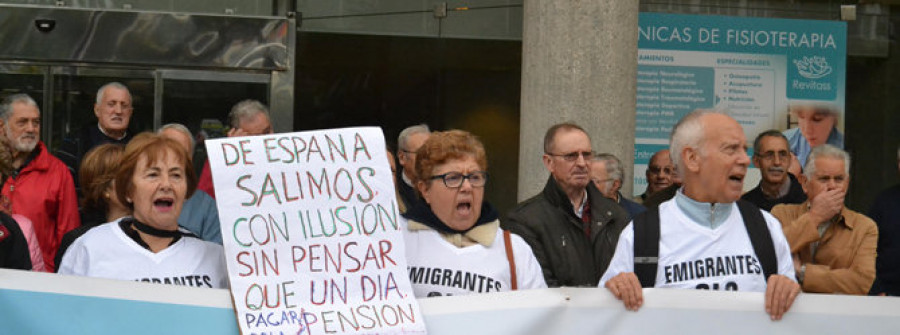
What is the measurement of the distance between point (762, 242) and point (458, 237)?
3.33 ft

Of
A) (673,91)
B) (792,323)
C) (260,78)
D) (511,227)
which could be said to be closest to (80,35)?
(260,78)

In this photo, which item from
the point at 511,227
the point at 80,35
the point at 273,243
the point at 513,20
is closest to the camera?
the point at 273,243

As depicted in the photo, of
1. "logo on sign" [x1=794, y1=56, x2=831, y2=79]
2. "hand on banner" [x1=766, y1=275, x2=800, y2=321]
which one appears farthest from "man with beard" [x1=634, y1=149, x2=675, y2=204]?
"hand on banner" [x1=766, y1=275, x2=800, y2=321]

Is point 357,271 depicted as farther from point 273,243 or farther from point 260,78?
point 260,78

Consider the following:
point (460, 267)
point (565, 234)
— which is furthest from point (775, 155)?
point (460, 267)

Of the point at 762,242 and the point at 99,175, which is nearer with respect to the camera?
the point at 762,242

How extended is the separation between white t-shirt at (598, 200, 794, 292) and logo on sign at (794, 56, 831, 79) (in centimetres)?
658

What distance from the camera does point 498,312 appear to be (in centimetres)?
425

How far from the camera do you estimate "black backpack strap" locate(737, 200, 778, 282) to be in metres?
4.36

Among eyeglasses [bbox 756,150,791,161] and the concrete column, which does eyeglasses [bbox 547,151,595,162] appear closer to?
eyeglasses [bbox 756,150,791,161]

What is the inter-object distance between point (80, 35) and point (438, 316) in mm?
6721

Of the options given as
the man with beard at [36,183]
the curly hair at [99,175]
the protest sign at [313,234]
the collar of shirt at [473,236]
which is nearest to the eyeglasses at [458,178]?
the collar of shirt at [473,236]

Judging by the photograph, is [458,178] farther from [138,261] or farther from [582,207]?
[582,207]

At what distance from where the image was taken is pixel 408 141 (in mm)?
7754
